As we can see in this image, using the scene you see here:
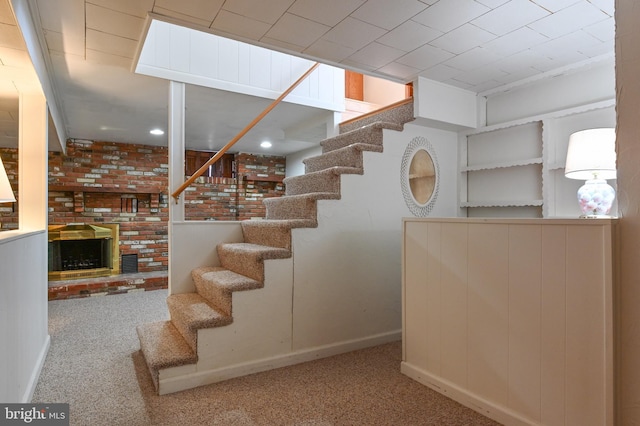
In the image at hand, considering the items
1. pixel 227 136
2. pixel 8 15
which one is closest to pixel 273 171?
pixel 227 136

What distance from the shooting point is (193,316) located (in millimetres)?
2135

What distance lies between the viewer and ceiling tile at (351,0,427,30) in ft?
5.92

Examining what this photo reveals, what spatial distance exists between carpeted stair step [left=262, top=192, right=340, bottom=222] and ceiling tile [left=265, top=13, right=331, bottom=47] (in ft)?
3.12

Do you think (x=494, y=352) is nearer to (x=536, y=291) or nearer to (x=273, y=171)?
(x=536, y=291)

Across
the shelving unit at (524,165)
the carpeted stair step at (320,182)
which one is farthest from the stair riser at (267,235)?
the shelving unit at (524,165)

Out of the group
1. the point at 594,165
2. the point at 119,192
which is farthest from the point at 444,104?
the point at 119,192

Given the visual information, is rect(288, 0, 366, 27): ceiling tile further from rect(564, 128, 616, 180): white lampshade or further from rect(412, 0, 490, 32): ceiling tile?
rect(564, 128, 616, 180): white lampshade

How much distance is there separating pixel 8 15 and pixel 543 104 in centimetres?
318

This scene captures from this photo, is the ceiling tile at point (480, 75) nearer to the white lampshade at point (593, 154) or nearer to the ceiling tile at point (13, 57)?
the white lampshade at point (593, 154)

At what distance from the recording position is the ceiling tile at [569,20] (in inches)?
73.2

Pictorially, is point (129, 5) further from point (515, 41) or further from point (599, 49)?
point (599, 49)

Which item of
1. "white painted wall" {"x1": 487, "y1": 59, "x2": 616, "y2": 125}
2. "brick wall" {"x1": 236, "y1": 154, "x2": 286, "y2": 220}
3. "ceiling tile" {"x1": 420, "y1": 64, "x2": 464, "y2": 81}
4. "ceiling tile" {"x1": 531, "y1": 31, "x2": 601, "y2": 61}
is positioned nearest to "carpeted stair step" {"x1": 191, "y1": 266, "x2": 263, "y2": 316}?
"ceiling tile" {"x1": 420, "y1": 64, "x2": 464, "y2": 81}

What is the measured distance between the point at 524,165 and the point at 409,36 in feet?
4.78

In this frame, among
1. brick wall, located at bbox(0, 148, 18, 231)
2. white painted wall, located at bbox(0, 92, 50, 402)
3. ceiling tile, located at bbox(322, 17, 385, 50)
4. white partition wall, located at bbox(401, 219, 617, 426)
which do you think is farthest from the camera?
brick wall, located at bbox(0, 148, 18, 231)
